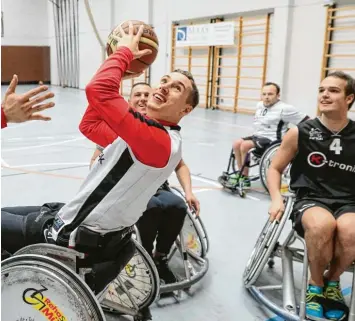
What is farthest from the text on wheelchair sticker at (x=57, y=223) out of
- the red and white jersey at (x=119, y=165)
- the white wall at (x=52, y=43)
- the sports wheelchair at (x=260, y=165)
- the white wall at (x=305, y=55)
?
the white wall at (x=52, y=43)

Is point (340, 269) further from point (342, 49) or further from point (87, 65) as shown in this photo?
point (87, 65)

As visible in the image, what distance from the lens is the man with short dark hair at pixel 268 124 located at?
4.03m

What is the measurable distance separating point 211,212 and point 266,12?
6.90 m

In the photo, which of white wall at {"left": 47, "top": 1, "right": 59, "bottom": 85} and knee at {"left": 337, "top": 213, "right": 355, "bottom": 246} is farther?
white wall at {"left": 47, "top": 1, "right": 59, "bottom": 85}

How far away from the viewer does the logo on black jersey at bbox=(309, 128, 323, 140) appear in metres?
2.12

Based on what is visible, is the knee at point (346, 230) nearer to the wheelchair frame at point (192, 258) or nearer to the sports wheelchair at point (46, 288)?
the wheelchair frame at point (192, 258)

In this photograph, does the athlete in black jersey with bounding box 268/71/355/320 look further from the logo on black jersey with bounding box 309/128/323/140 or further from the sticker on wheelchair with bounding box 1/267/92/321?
the sticker on wheelchair with bounding box 1/267/92/321

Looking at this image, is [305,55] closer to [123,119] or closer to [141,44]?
[141,44]

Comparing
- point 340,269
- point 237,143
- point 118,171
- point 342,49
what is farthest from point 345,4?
point 118,171

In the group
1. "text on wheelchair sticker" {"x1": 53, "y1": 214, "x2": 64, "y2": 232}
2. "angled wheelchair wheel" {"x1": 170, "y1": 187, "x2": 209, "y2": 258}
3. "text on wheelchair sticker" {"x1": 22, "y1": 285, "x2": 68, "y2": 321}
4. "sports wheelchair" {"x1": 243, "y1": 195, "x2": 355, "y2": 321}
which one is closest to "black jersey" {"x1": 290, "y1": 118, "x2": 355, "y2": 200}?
"sports wheelchair" {"x1": 243, "y1": 195, "x2": 355, "y2": 321}

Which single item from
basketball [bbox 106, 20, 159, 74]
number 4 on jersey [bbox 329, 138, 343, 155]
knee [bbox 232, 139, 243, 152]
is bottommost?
knee [bbox 232, 139, 243, 152]

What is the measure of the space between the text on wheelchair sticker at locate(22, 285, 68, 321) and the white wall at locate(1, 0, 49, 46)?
17.4m

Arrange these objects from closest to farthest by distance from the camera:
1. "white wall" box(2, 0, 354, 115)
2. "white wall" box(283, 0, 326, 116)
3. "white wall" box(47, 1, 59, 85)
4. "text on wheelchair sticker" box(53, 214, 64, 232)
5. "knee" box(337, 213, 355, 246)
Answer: "text on wheelchair sticker" box(53, 214, 64, 232) < "knee" box(337, 213, 355, 246) < "white wall" box(283, 0, 326, 116) < "white wall" box(2, 0, 354, 115) < "white wall" box(47, 1, 59, 85)

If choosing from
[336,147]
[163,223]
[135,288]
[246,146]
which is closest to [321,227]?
[336,147]
